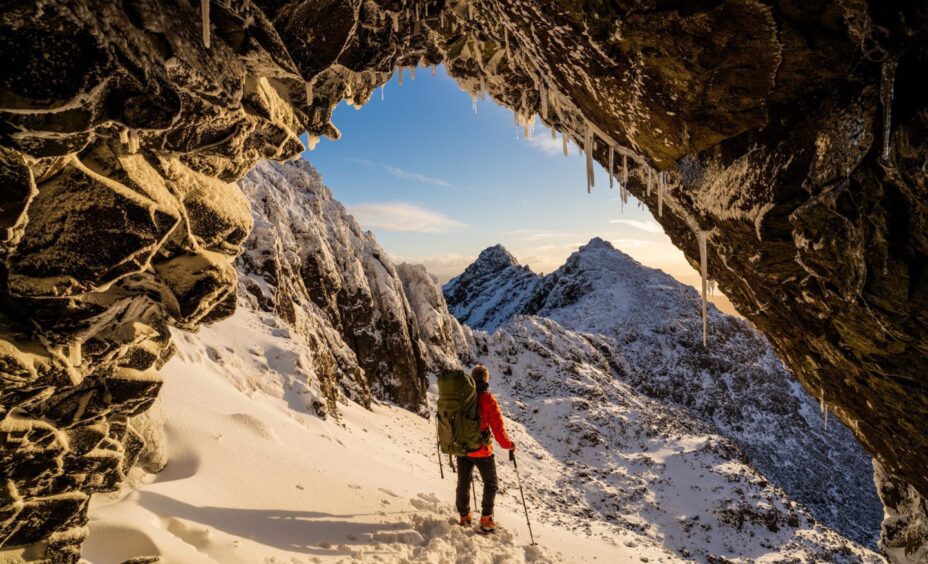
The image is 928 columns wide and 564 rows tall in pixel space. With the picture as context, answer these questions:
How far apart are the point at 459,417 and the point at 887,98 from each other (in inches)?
221

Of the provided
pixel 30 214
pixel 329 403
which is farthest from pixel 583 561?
pixel 329 403

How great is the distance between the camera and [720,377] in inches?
1919

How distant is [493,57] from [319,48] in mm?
3431

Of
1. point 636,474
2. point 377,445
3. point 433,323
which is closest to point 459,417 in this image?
point 377,445

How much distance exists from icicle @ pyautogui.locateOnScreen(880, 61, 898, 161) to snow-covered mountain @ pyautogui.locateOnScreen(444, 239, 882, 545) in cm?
3689

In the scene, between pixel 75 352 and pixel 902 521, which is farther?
pixel 902 521

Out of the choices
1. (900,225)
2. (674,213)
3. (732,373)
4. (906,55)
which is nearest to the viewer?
(906,55)

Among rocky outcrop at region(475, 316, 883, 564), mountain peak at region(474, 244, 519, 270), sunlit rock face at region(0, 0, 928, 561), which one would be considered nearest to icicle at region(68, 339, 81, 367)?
sunlit rock face at region(0, 0, 928, 561)

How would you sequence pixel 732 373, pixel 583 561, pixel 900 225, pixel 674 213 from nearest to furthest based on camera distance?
pixel 900 225
pixel 583 561
pixel 674 213
pixel 732 373

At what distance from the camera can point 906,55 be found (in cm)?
327

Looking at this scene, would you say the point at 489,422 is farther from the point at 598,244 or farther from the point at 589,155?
the point at 598,244

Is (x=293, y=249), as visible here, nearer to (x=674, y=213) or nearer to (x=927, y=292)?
(x=674, y=213)

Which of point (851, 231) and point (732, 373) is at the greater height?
point (851, 231)

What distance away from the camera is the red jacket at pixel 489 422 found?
621cm
